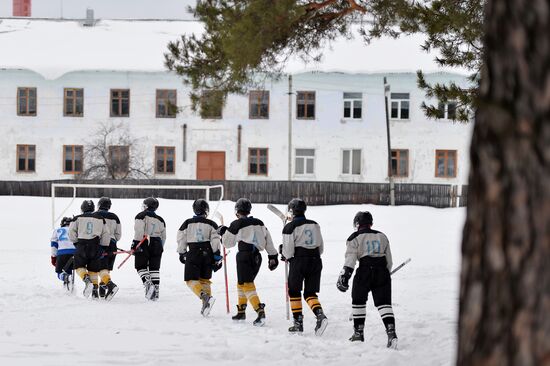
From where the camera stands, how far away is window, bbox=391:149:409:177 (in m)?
45.5

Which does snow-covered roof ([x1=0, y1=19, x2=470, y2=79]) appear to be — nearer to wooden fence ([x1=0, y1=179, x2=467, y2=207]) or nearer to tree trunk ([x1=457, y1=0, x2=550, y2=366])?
wooden fence ([x1=0, y1=179, x2=467, y2=207])

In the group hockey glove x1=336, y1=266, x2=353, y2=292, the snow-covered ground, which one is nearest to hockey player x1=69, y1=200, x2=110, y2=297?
the snow-covered ground

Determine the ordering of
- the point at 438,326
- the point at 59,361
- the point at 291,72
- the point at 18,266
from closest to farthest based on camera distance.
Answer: the point at 59,361 → the point at 438,326 → the point at 18,266 → the point at 291,72

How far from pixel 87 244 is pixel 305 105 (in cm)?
3039

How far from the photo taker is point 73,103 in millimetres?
45938

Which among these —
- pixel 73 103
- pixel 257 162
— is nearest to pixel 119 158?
pixel 73 103

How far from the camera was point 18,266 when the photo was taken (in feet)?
73.2

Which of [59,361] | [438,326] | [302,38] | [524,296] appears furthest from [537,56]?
[302,38]

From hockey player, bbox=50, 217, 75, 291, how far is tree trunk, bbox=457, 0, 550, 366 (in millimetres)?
13905

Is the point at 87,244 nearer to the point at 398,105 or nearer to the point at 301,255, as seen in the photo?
the point at 301,255

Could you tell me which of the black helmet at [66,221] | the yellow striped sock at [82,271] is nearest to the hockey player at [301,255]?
the yellow striped sock at [82,271]

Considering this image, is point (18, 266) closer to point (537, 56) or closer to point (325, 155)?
point (537, 56)

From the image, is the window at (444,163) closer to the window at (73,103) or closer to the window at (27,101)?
the window at (73,103)

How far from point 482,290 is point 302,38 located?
11456 millimetres
